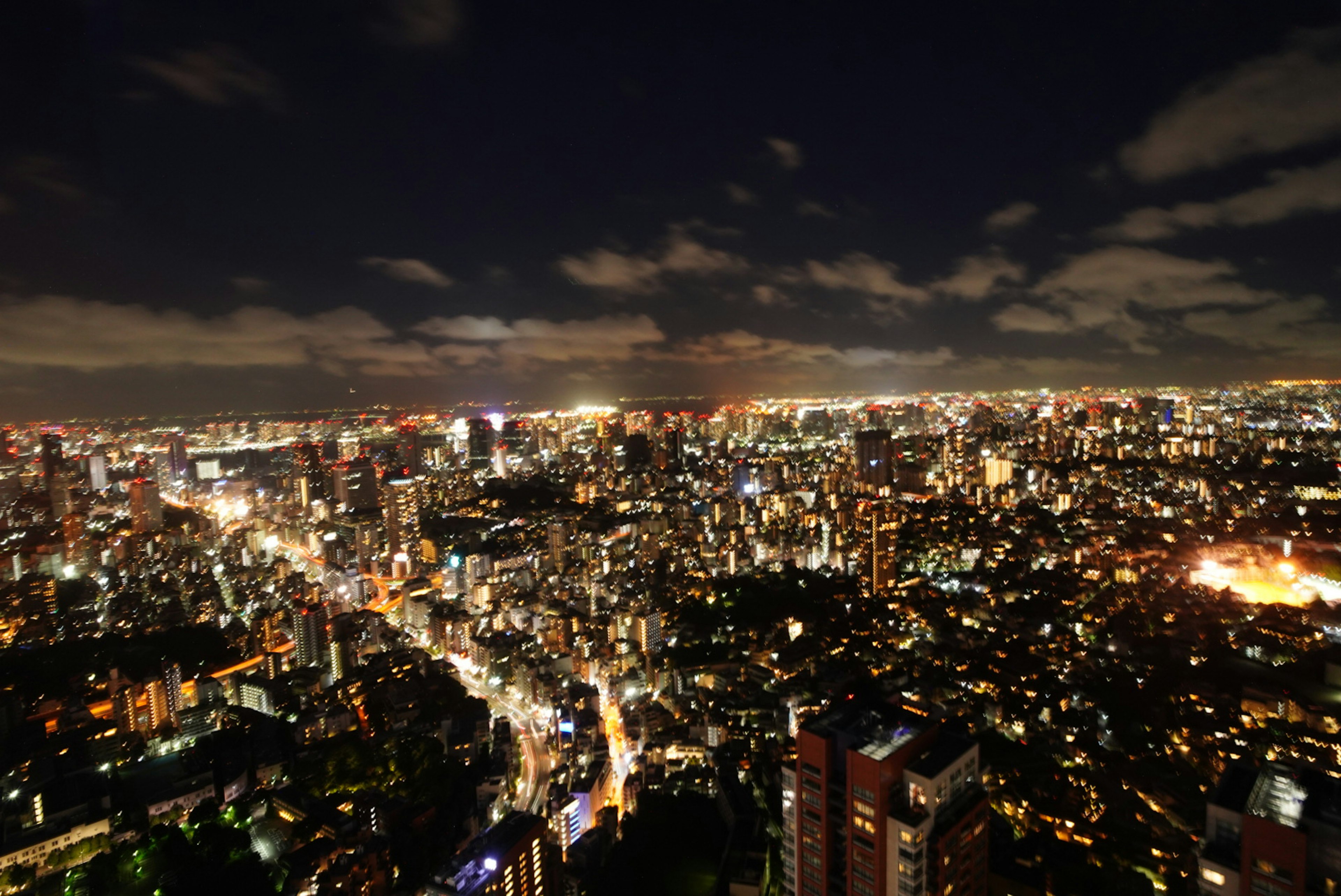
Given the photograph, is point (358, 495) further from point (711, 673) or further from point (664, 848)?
point (664, 848)

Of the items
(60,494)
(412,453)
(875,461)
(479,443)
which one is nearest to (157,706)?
(60,494)

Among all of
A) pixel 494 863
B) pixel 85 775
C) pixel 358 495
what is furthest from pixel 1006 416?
pixel 85 775

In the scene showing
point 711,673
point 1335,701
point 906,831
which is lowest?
point 711,673

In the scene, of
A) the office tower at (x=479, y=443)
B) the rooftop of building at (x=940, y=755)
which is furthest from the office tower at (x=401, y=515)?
the rooftop of building at (x=940, y=755)

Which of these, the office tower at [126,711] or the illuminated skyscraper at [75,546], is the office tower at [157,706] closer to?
the office tower at [126,711]

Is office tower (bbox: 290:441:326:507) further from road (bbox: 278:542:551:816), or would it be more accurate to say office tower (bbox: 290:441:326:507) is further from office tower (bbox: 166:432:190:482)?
road (bbox: 278:542:551:816)

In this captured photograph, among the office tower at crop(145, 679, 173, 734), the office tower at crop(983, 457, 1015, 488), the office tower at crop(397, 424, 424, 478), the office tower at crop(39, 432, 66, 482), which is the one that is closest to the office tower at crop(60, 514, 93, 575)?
the office tower at crop(39, 432, 66, 482)

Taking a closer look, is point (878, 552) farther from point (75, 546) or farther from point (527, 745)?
point (75, 546)
